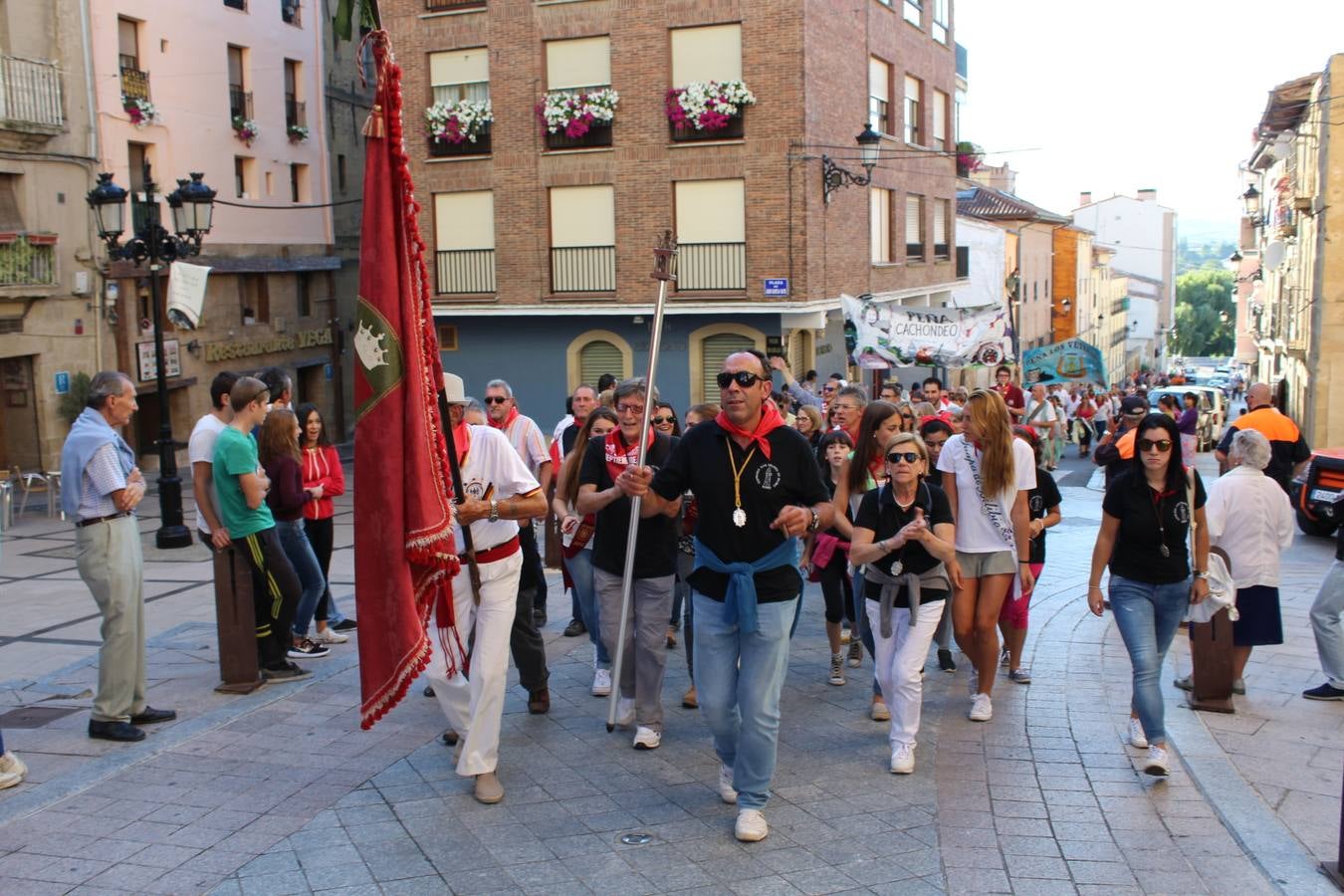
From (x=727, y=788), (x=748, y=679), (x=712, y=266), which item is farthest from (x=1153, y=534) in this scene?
(x=712, y=266)

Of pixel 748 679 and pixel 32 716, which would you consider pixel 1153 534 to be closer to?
pixel 748 679

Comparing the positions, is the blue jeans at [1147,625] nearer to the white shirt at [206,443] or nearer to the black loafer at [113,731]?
the black loafer at [113,731]

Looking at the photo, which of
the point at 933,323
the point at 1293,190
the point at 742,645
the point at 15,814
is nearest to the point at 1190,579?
the point at 742,645

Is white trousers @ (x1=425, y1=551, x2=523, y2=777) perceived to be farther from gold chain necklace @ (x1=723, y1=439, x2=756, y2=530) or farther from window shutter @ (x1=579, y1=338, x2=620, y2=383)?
window shutter @ (x1=579, y1=338, x2=620, y2=383)

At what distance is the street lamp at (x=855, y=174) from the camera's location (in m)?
23.8

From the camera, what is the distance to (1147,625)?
620cm

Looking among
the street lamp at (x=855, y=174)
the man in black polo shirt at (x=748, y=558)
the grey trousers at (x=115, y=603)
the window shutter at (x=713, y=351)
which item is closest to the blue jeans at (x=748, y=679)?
the man in black polo shirt at (x=748, y=558)

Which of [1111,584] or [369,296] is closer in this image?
[369,296]

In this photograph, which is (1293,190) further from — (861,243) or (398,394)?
(398,394)

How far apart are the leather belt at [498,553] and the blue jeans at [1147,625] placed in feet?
9.70

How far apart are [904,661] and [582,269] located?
21209 mm

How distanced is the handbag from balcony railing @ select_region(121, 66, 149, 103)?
24.0 meters

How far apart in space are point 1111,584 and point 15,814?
5287 mm

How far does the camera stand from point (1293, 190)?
34.8 meters
